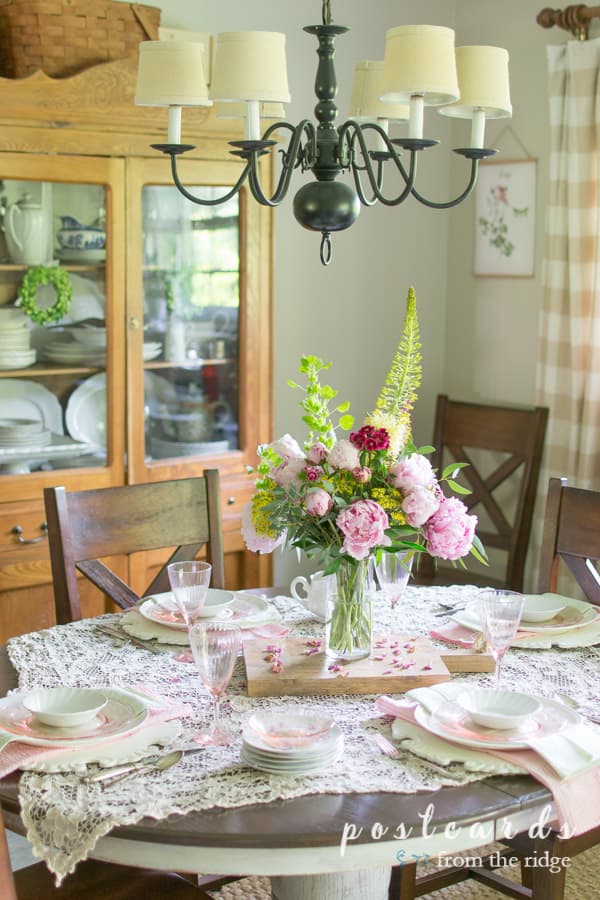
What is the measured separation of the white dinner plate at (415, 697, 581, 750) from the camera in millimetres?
1604

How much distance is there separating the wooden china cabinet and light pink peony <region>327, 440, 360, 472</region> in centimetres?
144

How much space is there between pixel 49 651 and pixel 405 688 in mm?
631

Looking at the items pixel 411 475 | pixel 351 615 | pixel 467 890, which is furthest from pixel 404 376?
pixel 467 890

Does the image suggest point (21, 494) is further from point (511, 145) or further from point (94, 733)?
point (511, 145)

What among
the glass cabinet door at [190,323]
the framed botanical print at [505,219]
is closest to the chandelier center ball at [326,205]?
the glass cabinet door at [190,323]

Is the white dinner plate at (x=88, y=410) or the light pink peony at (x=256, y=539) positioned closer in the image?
the light pink peony at (x=256, y=539)

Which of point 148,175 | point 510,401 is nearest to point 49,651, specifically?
point 148,175

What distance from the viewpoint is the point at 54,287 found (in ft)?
10.2

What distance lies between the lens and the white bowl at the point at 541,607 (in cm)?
216

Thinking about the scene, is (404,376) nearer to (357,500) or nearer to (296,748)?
(357,500)

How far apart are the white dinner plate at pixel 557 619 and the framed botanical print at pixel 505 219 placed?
1.88m

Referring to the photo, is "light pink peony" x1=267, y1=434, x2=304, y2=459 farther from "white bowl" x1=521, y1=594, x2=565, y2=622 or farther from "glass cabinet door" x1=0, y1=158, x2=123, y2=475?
"glass cabinet door" x1=0, y1=158, x2=123, y2=475

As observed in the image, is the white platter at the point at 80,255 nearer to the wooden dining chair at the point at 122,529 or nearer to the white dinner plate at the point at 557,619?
the wooden dining chair at the point at 122,529

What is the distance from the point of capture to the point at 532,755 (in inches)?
62.9
